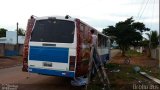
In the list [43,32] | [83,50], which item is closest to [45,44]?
[43,32]

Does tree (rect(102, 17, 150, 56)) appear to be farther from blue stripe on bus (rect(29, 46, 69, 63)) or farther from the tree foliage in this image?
blue stripe on bus (rect(29, 46, 69, 63))

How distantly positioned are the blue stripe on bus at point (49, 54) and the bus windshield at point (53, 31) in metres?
0.34

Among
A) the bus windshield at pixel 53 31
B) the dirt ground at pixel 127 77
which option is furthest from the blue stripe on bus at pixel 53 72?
the dirt ground at pixel 127 77

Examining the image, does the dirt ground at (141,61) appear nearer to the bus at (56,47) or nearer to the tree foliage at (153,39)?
the tree foliage at (153,39)

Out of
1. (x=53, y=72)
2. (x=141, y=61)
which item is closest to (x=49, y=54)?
(x=53, y=72)

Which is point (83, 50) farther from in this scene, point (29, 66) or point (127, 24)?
point (127, 24)

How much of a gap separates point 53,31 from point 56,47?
29.1 inches

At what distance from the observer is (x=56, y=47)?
1251 cm

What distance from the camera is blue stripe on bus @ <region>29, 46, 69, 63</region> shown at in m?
12.3

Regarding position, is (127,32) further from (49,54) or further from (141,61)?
(49,54)

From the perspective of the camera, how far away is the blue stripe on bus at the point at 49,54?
12320 millimetres

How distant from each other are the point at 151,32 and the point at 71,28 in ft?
148

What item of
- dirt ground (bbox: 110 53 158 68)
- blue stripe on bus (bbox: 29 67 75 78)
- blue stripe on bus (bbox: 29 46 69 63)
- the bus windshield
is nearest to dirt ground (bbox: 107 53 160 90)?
blue stripe on bus (bbox: 29 67 75 78)

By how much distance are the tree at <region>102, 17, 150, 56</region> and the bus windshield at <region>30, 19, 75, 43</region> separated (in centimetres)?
4460
